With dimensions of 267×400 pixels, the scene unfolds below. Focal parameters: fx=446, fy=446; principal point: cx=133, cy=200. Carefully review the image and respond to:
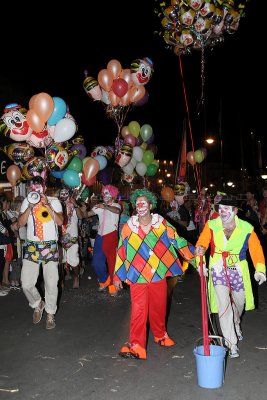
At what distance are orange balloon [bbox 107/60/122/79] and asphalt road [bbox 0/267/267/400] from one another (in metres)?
6.02

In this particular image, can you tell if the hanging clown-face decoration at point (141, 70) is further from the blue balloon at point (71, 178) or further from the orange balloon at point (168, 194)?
the blue balloon at point (71, 178)

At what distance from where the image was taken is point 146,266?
4.92 metres

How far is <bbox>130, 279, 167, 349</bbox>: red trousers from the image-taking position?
15.7ft

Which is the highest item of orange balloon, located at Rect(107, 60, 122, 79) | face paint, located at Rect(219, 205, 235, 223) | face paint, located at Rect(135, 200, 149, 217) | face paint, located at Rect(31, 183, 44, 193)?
orange balloon, located at Rect(107, 60, 122, 79)

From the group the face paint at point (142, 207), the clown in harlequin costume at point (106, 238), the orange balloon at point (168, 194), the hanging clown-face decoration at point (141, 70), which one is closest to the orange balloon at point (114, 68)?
the hanging clown-face decoration at point (141, 70)

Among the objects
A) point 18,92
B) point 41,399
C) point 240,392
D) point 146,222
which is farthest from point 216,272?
point 18,92

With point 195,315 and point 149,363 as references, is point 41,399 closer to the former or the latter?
point 149,363

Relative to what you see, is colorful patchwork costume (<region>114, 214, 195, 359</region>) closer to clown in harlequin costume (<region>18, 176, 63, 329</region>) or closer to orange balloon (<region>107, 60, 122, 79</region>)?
clown in harlequin costume (<region>18, 176, 63, 329</region>)

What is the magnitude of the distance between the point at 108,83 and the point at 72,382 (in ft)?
26.3

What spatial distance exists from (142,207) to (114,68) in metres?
6.54

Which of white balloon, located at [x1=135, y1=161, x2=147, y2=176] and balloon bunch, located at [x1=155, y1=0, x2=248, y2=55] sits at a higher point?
balloon bunch, located at [x1=155, y1=0, x2=248, y2=55]

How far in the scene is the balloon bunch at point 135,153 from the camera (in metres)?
11.5

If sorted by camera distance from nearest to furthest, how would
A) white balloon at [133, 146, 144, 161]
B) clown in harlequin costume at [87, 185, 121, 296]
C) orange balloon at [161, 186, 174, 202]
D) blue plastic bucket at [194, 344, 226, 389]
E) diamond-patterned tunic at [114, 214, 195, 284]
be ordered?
blue plastic bucket at [194, 344, 226, 389]
diamond-patterned tunic at [114, 214, 195, 284]
clown in harlequin costume at [87, 185, 121, 296]
orange balloon at [161, 186, 174, 202]
white balloon at [133, 146, 144, 161]

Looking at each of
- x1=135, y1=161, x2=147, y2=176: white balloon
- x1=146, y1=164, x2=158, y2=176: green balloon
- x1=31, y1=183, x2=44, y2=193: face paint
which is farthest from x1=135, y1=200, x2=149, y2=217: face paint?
x1=146, y1=164, x2=158, y2=176: green balloon
